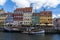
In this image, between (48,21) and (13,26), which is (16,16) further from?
(48,21)

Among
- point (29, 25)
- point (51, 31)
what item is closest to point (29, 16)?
point (29, 25)

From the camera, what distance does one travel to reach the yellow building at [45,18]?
1309 cm

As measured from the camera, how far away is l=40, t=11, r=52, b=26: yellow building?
13091 mm

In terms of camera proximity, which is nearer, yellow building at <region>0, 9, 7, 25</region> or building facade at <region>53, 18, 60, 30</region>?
building facade at <region>53, 18, 60, 30</region>

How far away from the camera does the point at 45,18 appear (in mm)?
13453

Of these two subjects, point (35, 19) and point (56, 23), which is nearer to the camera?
point (56, 23)

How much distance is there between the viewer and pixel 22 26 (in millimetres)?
13477

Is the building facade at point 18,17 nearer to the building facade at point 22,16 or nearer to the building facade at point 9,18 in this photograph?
the building facade at point 22,16

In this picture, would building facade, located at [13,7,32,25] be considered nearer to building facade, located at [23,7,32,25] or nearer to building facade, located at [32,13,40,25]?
building facade, located at [23,7,32,25]

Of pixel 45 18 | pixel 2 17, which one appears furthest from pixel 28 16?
pixel 2 17

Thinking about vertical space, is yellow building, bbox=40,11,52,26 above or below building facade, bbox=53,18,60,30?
above

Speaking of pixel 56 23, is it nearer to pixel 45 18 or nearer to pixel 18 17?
pixel 45 18

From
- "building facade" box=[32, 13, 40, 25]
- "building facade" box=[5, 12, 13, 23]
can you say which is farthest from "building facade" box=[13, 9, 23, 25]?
"building facade" box=[32, 13, 40, 25]

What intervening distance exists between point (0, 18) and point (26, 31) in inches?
91.1
